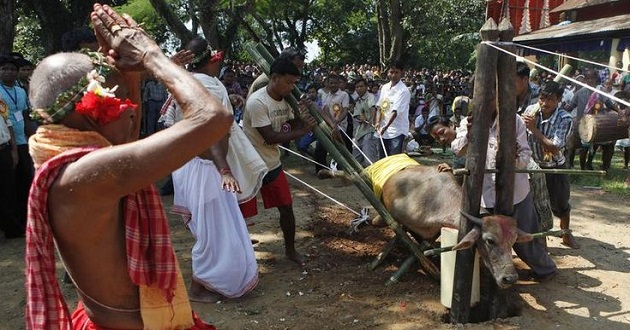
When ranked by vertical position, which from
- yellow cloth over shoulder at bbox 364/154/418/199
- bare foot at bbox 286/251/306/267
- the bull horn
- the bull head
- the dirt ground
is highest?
yellow cloth over shoulder at bbox 364/154/418/199

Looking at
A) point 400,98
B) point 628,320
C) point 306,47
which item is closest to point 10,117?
point 400,98

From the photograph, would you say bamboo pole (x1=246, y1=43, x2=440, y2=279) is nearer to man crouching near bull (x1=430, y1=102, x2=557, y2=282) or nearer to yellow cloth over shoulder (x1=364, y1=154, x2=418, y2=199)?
yellow cloth over shoulder (x1=364, y1=154, x2=418, y2=199)

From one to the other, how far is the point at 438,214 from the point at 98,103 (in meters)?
3.29

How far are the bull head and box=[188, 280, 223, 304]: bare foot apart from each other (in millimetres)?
1873

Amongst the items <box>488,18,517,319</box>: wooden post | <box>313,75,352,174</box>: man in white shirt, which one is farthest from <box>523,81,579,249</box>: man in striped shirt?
<box>313,75,352,174</box>: man in white shirt

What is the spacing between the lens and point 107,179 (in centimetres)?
148

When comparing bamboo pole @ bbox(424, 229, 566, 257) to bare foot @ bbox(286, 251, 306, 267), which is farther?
bare foot @ bbox(286, 251, 306, 267)

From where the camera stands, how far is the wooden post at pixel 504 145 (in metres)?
3.63

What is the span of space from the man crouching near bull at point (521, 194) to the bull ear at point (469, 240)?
Result: 0.66 metres

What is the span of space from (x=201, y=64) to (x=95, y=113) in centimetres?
267

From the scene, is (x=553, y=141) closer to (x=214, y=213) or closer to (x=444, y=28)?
(x=214, y=213)

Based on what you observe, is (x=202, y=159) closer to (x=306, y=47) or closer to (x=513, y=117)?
A: (x=513, y=117)

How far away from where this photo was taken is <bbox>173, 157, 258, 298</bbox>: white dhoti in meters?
4.09

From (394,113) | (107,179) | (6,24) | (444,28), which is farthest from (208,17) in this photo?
(444,28)
